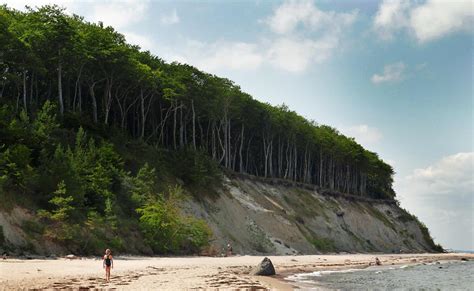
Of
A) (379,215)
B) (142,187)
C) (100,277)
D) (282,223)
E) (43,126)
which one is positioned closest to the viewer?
(100,277)

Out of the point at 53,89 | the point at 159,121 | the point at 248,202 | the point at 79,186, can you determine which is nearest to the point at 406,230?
the point at 248,202

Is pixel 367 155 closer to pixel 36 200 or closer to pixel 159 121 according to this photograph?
pixel 159 121

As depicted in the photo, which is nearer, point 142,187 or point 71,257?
point 71,257

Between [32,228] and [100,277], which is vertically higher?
[32,228]

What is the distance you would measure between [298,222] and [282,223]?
7.44 m

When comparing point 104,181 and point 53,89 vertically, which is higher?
point 53,89

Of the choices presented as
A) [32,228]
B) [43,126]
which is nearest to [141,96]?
[43,126]

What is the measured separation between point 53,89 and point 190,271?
44.6m

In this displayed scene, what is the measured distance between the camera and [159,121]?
78.1 m

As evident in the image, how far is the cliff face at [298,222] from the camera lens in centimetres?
5909

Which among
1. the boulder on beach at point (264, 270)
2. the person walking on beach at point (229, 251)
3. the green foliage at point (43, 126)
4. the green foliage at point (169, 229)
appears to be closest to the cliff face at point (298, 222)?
the person walking on beach at point (229, 251)

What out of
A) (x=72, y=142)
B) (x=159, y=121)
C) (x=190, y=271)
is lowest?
(x=190, y=271)

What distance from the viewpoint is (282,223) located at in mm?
68062

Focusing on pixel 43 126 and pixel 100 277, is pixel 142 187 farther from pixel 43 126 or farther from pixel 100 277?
pixel 100 277
